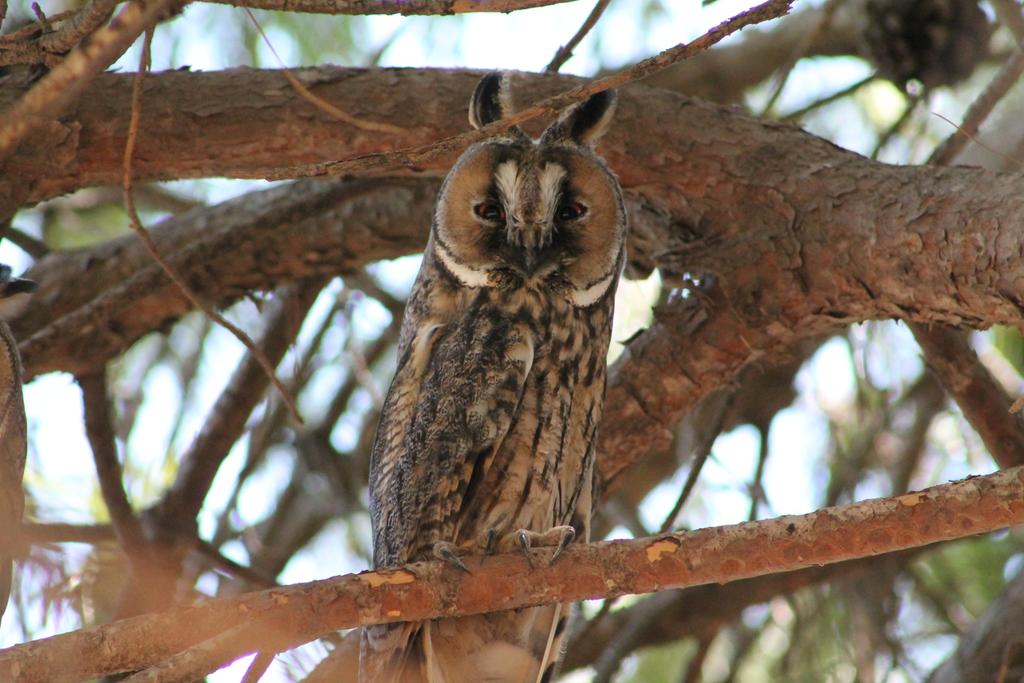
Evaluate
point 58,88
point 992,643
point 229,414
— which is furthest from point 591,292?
point 58,88

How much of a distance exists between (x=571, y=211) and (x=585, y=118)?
0.25m

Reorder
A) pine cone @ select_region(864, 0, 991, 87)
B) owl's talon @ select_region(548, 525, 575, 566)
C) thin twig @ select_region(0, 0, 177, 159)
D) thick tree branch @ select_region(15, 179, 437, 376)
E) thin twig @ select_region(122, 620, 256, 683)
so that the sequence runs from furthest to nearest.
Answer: pine cone @ select_region(864, 0, 991, 87)
thick tree branch @ select_region(15, 179, 437, 376)
owl's talon @ select_region(548, 525, 575, 566)
thin twig @ select_region(122, 620, 256, 683)
thin twig @ select_region(0, 0, 177, 159)

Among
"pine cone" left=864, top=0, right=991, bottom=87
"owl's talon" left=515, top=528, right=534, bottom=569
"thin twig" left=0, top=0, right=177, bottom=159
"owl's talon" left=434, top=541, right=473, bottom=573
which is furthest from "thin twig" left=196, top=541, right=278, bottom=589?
"pine cone" left=864, top=0, right=991, bottom=87

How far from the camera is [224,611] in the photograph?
1.71 meters

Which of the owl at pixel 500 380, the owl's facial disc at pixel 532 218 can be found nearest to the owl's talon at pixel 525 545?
the owl at pixel 500 380

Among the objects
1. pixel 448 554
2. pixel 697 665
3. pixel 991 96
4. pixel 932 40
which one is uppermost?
pixel 932 40

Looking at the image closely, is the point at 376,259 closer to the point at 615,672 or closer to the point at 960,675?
the point at 615,672

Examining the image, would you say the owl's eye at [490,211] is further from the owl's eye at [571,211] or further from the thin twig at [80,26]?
the thin twig at [80,26]

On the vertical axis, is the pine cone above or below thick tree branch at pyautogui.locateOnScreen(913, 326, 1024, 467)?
above

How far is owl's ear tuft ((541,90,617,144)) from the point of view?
8.62 ft

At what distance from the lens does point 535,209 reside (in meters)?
2.43

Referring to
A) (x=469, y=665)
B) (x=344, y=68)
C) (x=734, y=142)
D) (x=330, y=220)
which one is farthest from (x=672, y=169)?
(x=469, y=665)

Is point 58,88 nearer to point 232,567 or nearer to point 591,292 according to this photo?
point 591,292

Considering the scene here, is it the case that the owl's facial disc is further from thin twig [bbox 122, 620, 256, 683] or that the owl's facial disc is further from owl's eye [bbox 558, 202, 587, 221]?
thin twig [bbox 122, 620, 256, 683]
